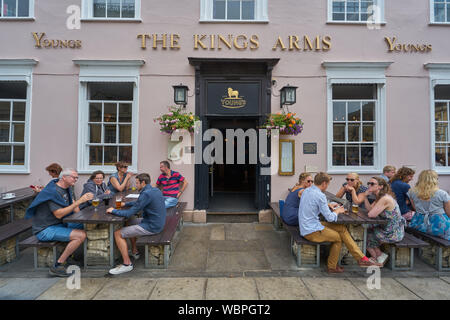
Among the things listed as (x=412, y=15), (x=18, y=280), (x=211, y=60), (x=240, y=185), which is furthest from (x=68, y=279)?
(x=412, y=15)

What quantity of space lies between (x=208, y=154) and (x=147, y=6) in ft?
14.1

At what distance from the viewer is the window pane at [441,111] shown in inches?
243

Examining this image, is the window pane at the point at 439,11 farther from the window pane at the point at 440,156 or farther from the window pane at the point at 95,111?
the window pane at the point at 95,111

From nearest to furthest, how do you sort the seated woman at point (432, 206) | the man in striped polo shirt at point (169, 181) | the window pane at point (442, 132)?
the seated woman at point (432, 206) → the man in striped polo shirt at point (169, 181) → the window pane at point (442, 132)

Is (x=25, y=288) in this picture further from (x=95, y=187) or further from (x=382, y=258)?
(x=382, y=258)

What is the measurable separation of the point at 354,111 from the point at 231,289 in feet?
18.5

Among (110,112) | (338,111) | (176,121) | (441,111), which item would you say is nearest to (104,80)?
(110,112)

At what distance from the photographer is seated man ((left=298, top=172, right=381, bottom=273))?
11.3 feet

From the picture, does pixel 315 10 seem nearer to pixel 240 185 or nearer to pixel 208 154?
pixel 208 154

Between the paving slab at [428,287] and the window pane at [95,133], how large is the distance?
7.16 meters

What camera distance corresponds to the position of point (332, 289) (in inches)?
124

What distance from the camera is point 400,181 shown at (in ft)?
14.4

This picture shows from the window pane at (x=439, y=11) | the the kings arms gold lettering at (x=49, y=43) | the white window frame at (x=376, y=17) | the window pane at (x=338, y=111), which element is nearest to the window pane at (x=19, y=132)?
the the kings arms gold lettering at (x=49, y=43)

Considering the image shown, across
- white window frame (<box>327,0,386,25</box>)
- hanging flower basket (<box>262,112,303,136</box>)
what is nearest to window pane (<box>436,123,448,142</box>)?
white window frame (<box>327,0,386,25</box>)
